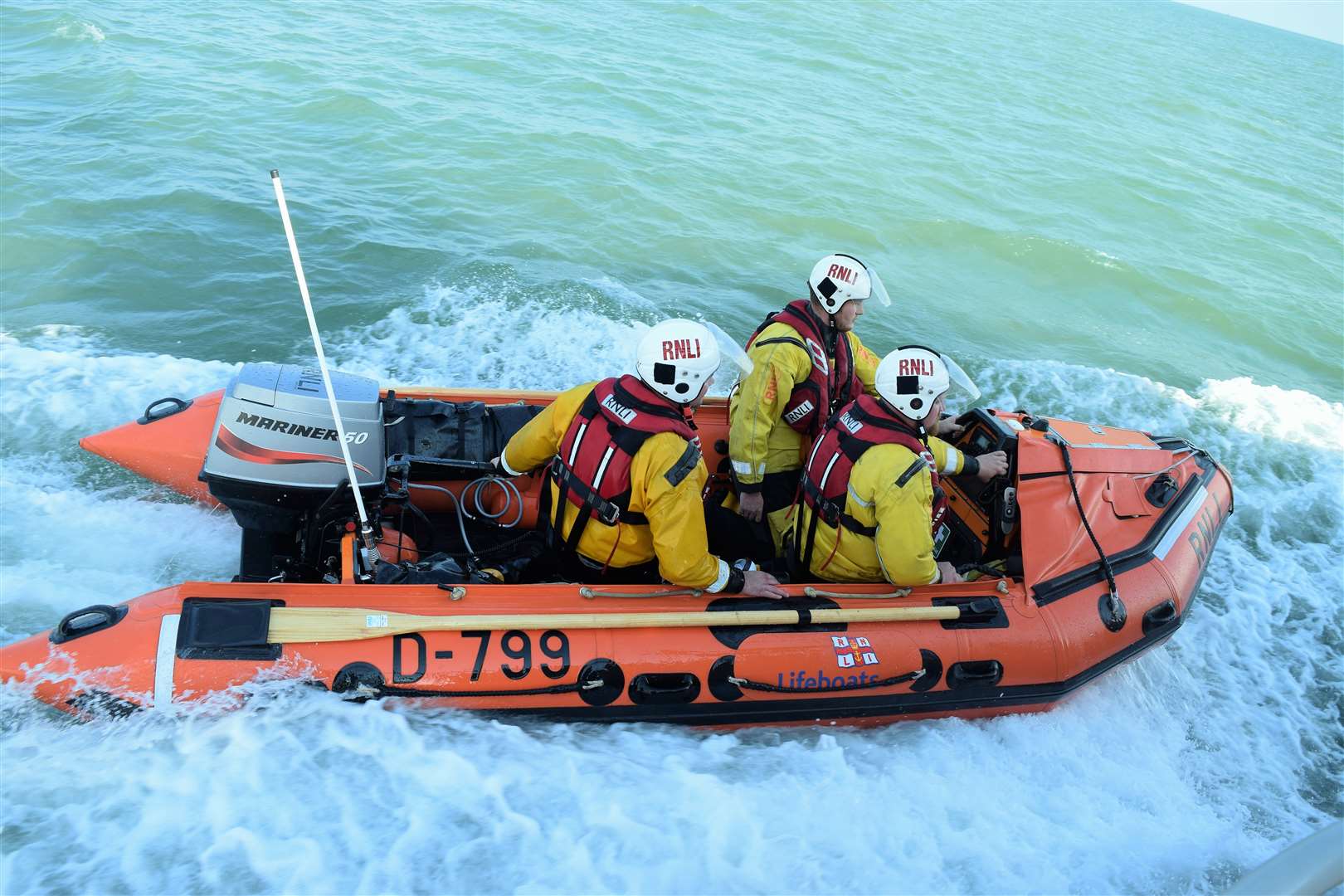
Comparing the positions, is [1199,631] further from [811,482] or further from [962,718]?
[811,482]

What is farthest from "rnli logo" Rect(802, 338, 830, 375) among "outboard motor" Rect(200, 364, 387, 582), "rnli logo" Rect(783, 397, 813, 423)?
"outboard motor" Rect(200, 364, 387, 582)

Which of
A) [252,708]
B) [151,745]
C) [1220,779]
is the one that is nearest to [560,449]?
[252,708]

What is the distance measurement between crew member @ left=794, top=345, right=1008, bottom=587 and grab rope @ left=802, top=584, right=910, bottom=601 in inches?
4.1

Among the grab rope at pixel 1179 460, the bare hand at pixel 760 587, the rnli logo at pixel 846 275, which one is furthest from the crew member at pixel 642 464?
the grab rope at pixel 1179 460

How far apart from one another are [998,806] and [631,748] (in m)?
1.37

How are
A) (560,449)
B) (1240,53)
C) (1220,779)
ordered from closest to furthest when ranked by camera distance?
(560,449) → (1220,779) → (1240,53)

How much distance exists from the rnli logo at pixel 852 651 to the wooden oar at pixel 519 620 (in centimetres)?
9

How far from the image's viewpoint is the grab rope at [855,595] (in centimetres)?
350

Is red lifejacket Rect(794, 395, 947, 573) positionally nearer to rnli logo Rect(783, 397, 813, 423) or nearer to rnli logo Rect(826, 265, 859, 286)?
rnli logo Rect(783, 397, 813, 423)

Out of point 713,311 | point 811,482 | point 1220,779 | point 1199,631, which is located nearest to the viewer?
point 811,482

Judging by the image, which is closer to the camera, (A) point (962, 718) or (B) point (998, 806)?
(B) point (998, 806)

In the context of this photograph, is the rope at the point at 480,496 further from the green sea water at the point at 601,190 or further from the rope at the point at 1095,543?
the green sea water at the point at 601,190

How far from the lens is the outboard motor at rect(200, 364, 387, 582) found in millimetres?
3295

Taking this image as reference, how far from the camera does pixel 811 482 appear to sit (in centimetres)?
347
